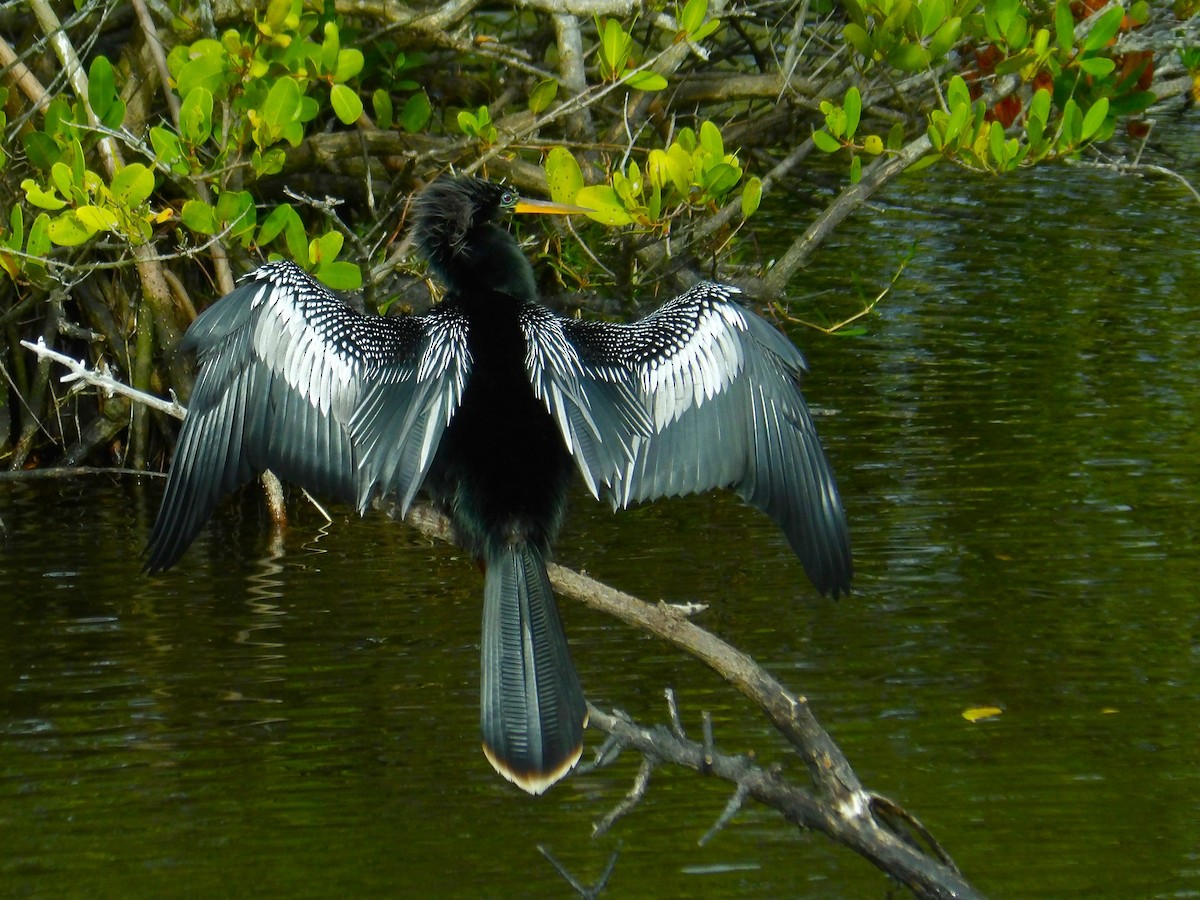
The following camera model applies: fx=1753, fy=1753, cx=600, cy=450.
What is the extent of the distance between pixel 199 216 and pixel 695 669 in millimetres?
1877

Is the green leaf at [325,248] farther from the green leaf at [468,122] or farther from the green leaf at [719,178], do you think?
the green leaf at [719,178]

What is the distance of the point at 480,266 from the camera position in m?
4.24

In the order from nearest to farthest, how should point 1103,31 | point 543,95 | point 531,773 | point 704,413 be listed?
point 531,773
point 704,413
point 1103,31
point 543,95

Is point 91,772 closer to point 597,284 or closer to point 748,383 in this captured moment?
point 748,383

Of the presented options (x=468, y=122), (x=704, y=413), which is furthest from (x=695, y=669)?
(x=468, y=122)

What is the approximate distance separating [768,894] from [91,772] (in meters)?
1.71

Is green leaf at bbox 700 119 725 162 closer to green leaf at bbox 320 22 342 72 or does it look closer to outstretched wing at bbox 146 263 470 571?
outstretched wing at bbox 146 263 470 571

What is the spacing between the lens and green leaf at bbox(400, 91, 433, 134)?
5.91m

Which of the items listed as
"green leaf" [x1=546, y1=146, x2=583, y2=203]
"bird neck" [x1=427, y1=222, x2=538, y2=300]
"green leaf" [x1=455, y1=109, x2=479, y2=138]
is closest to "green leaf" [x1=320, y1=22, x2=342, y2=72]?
"green leaf" [x1=455, y1=109, x2=479, y2=138]

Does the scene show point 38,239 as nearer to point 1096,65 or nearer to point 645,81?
point 645,81

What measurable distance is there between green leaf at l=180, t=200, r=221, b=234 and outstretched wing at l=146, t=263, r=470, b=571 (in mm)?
854

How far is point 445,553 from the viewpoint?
19.5 feet

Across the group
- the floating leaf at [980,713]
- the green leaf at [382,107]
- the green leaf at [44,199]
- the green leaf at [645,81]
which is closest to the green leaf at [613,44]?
the green leaf at [645,81]

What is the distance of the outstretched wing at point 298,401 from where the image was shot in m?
3.82
